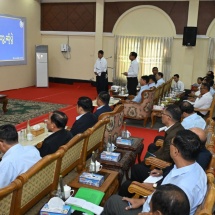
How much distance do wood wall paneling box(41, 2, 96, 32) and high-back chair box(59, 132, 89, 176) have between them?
8412 mm

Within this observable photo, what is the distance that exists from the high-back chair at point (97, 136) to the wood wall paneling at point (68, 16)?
791cm

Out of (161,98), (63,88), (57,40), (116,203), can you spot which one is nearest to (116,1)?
(57,40)

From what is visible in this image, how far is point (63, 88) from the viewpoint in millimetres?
10672

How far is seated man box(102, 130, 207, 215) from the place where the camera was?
1.93 meters

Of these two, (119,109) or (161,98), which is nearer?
(119,109)

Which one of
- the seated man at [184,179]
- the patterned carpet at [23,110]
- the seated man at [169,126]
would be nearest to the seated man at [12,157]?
the seated man at [184,179]

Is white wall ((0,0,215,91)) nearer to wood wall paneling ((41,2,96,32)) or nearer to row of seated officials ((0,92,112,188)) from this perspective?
wood wall paneling ((41,2,96,32))

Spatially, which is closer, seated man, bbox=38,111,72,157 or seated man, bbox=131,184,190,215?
seated man, bbox=131,184,190,215

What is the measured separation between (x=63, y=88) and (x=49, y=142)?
8.03m

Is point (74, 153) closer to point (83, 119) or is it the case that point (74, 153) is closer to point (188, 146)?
point (83, 119)

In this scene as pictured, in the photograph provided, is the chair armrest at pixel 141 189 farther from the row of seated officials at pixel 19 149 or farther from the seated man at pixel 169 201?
the seated man at pixel 169 201

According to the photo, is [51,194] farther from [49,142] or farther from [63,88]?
[63,88]

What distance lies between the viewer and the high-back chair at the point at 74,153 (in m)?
2.54

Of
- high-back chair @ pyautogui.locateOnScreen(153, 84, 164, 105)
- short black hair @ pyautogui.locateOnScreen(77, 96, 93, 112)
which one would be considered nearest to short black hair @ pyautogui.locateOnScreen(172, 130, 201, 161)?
short black hair @ pyautogui.locateOnScreen(77, 96, 93, 112)
